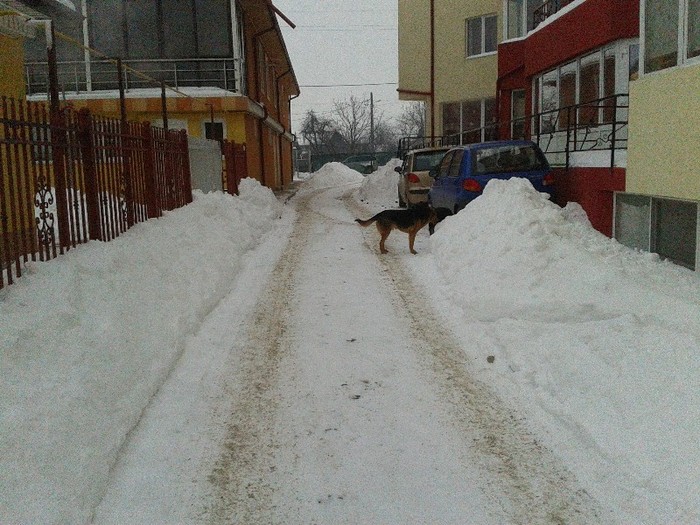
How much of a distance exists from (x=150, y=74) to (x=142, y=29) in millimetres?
1413

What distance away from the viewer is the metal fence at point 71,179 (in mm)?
5262

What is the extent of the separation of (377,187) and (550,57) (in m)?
9.69

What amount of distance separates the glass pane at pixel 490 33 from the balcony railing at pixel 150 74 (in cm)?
1173

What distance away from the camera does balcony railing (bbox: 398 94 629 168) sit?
1051 cm

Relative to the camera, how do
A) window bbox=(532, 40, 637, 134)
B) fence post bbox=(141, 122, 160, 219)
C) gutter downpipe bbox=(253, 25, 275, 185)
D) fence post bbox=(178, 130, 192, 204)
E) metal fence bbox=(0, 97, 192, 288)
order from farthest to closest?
gutter downpipe bbox=(253, 25, 275, 185)
window bbox=(532, 40, 637, 134)
fence post bbox=(178, 130, 192, 204)
fence post bbox=(141, 122, 160, 219)
metal fence bbox=(0, 97, 192, 288)

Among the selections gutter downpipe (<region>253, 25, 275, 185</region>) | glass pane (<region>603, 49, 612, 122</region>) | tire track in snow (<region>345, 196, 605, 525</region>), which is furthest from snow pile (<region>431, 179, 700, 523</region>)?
gutter downpipe (<region>253, 25, 275, 185</region>)

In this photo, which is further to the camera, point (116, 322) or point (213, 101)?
point (213, 101)

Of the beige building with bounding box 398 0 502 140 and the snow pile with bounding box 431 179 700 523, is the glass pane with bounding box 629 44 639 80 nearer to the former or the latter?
the snow pile with bounding box 431 179 700 523

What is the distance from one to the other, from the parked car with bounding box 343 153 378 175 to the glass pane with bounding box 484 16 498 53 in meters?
24.2

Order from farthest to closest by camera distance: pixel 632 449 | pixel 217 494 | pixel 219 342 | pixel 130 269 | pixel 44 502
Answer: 1. pixel 130 269
2. pixel 219 342
3. pixel 632 449
4. pixel 217 494
5. pixel 44 502

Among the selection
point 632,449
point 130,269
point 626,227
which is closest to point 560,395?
point 632,449

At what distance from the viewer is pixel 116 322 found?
16.7 ft

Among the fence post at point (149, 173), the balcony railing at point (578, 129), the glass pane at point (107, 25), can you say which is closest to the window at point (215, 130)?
the glass pane at point (107, 25)

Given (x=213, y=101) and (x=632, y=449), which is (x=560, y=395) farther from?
(x=213, y=101)
